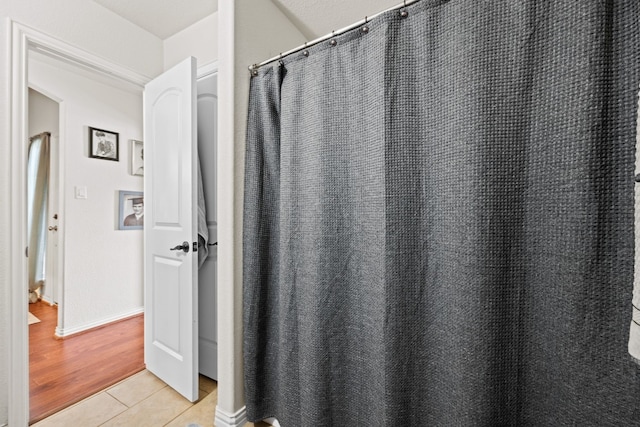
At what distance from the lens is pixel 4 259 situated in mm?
1342

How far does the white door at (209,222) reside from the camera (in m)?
1.86

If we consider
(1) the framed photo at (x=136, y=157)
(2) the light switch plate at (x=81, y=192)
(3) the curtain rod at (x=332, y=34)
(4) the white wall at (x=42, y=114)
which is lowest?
(2) the light switch plate at (x=81, y=192)

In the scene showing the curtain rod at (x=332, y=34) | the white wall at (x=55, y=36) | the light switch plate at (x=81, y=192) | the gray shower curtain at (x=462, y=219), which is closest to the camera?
the gray shower curtain at (x=462, y=219)

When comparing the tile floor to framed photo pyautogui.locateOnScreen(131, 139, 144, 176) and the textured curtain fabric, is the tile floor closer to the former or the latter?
framed photo pyautogui.locateOnScreen(131, 139, 144, 176)

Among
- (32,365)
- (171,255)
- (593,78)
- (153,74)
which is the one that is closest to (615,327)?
(593,78)

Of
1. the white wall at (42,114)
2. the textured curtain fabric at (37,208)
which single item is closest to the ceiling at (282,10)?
the white wall at (42,114)

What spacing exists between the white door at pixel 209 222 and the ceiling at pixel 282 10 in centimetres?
44

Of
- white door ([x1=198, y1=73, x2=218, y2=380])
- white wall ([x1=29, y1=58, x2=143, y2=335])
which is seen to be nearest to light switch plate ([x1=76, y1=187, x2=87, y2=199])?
white wall ([x1=29, y1=58, x2=143, y2=335])

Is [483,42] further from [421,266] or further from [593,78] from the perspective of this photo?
[421,266]

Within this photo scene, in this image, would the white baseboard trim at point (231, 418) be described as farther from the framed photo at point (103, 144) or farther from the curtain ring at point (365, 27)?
the framed photo at point (103, 144)

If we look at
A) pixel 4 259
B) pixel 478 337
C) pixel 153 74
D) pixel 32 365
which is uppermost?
pixel 153 74

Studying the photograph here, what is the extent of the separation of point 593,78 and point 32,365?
11.2 feet

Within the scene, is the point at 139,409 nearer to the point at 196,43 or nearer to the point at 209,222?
the point at 209,222

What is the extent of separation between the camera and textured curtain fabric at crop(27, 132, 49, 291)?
3.30m
